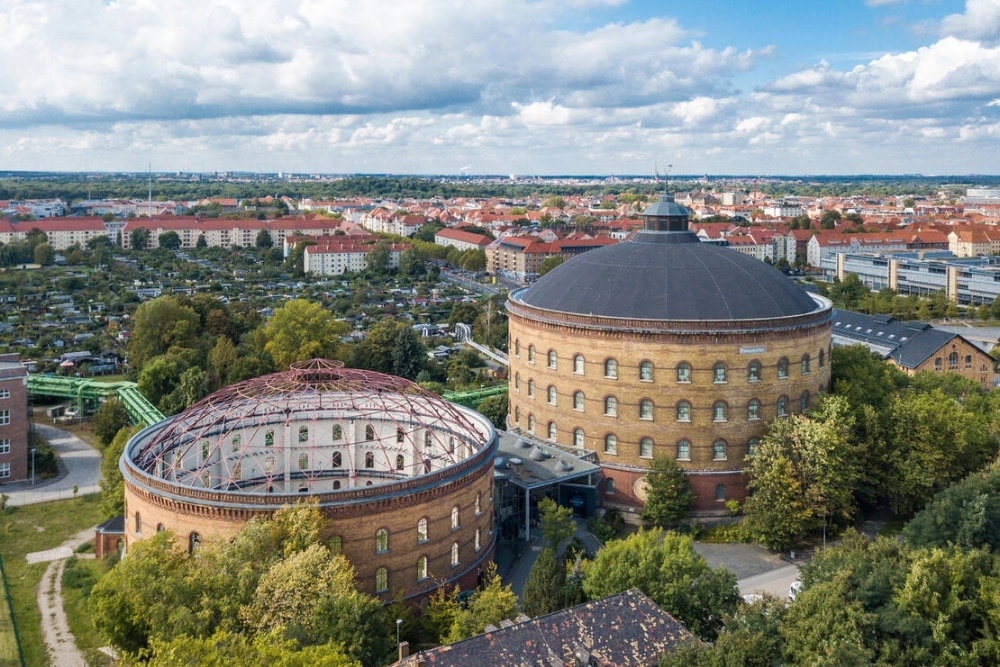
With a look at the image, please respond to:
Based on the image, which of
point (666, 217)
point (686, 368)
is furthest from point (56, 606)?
point (666, 217)

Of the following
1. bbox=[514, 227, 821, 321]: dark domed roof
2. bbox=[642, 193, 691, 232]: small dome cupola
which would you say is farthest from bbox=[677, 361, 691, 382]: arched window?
bbox=[642, 193, 691, 232]: small dome cupola

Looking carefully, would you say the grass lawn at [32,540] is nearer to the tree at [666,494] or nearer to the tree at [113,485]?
the tree at [113,485]

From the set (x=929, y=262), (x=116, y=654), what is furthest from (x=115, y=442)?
(x=929, y=262)

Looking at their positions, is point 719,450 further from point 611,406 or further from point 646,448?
point 611,406

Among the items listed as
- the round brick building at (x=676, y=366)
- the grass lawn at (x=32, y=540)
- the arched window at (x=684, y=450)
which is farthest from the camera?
the arched window at (x=684, y=450)

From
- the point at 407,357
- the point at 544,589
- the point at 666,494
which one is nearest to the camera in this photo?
the point at 544,589

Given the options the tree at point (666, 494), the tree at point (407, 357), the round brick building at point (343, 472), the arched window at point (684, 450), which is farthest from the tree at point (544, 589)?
the tree at point (407, 357)

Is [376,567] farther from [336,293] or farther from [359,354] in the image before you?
[336,293]
